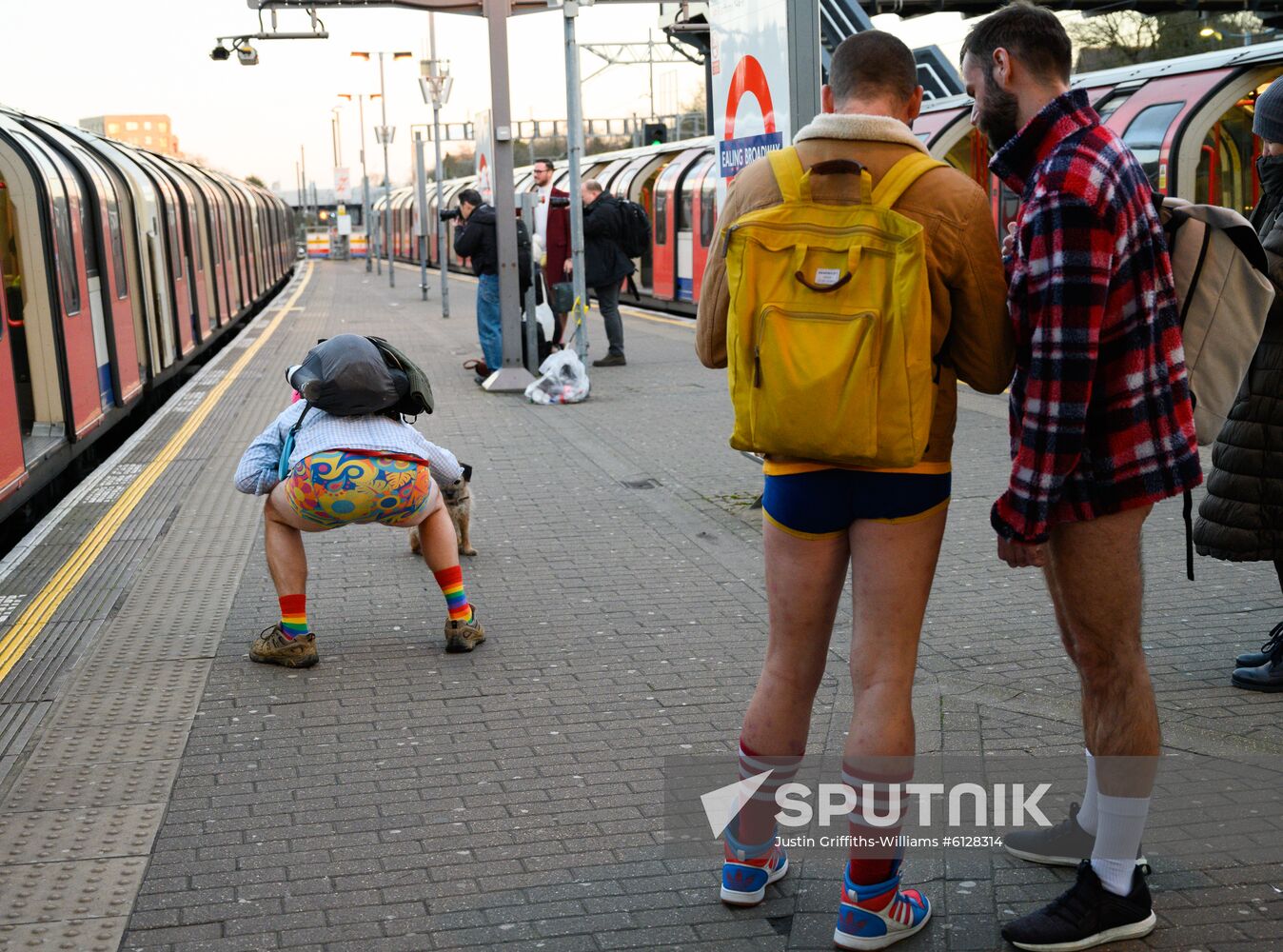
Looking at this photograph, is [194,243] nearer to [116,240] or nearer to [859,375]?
[116,240]

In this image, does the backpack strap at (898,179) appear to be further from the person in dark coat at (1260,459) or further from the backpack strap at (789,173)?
the person in dark coat at (1260,459)

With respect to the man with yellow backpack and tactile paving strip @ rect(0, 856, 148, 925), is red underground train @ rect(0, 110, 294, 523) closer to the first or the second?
tactile paving strip @ rect(0, 856, 148, 925)

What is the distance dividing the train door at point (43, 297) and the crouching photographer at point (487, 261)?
14.5 feet

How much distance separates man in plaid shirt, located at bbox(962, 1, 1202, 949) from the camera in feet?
9.15

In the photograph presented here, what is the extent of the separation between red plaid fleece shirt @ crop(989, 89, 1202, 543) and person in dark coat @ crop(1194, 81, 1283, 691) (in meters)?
1.78

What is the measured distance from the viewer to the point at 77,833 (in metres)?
3.89

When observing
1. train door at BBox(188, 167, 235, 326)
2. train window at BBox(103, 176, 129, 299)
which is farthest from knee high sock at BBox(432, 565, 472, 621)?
train door at BBox(188, 167, 235, 326)

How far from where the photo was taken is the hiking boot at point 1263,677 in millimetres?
4699

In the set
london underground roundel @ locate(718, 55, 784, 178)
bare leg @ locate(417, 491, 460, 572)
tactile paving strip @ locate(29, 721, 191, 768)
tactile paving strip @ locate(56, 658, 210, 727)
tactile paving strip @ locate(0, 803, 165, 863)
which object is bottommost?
tactile paving strip @ locate(56, 658, 210, 727)

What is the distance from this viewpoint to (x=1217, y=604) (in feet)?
18.9

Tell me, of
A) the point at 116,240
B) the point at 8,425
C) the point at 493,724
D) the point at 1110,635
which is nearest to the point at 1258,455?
the point at 1110,635

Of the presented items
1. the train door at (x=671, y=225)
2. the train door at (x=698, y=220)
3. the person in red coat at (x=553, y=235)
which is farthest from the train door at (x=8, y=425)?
the train door at (x=671, y=225)

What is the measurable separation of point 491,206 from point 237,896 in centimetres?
1156

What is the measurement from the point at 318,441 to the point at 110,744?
127 centimetres
